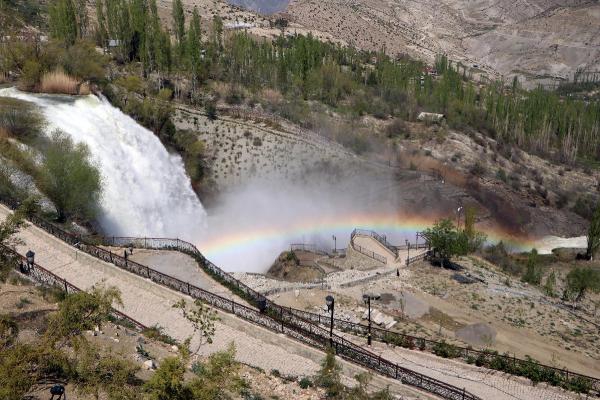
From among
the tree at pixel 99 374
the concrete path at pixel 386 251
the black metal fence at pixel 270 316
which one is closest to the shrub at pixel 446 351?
the black metal fence at pixel 270 316

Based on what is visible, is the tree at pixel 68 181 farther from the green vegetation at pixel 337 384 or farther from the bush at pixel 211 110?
the bush at pixel 211 110

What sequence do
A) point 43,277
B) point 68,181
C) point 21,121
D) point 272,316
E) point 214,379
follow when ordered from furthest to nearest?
point 21,121
point 68,181
point 272,316
point 43,277
point 214,379

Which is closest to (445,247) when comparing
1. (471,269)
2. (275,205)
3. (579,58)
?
(471,269)

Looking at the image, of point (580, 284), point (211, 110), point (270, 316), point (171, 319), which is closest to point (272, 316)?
point (270, 316)

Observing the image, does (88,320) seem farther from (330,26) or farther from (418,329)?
(330,26)

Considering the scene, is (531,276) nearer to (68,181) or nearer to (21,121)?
(68,181)

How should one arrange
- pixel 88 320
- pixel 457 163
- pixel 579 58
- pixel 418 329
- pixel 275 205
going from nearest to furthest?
1. pixel 88 320
2. pixel 418 329
3. pixel 275 205
4. pixel 457 163
5. pixel 579 58

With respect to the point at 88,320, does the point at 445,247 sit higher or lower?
lower
